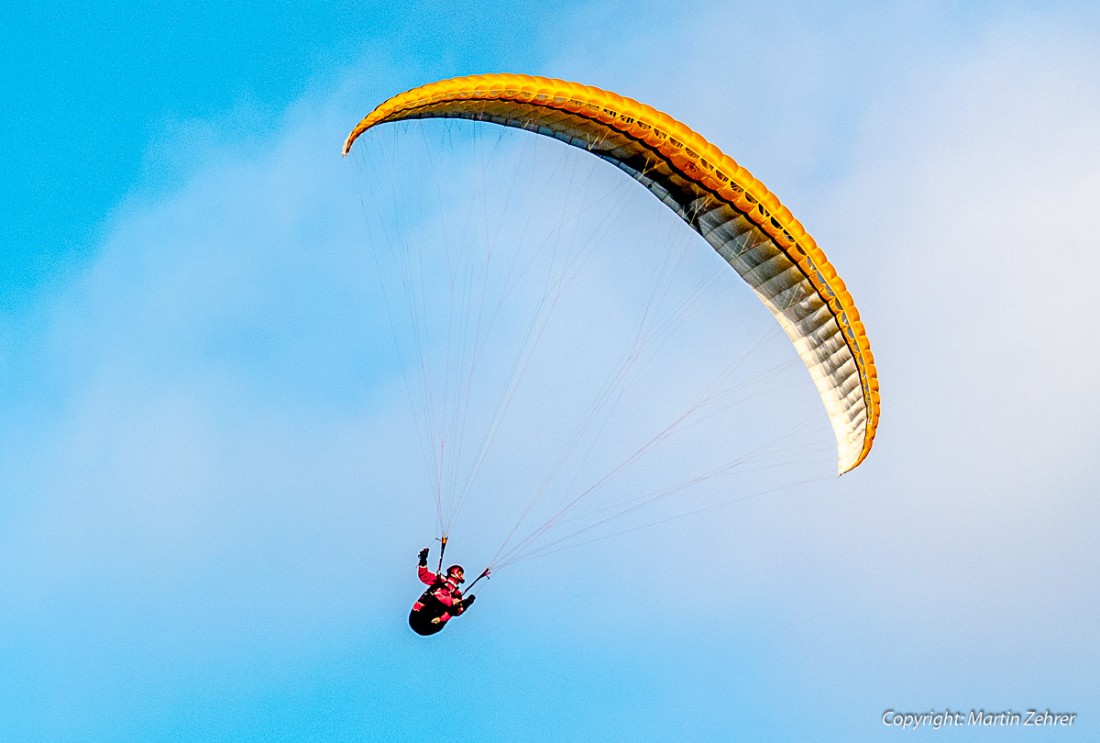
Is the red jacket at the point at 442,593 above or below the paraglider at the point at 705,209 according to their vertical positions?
below

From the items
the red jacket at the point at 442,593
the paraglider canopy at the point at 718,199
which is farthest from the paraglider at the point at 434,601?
the paraglider canopy at the point at 718,199

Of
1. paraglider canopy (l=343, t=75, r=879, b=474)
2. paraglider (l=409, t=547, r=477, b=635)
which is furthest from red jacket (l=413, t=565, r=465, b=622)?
paraglider canopy (l=343, t=75, r=879, b=474)

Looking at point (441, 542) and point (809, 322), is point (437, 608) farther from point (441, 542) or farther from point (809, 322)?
point (809, 322)

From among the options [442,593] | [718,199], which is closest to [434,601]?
[442,593]

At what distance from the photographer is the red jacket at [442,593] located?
26.8 m

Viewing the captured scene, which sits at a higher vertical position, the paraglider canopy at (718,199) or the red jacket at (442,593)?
the paraglider canopy at (718,199)

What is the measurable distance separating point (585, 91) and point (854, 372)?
817cm

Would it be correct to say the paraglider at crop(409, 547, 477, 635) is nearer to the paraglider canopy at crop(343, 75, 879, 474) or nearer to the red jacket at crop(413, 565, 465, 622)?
the red jacket at crop(413, 565, 465, 622)

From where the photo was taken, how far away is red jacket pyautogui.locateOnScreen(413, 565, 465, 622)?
26.8 meters

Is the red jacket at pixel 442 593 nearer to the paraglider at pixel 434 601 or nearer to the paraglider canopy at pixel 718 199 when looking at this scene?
the paraglider at pixel 434 601

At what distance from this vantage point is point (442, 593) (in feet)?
88.1

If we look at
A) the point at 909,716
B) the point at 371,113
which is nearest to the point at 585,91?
the point at 371,113

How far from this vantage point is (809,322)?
97.2 ft

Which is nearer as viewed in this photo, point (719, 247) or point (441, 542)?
point (441, 542)
